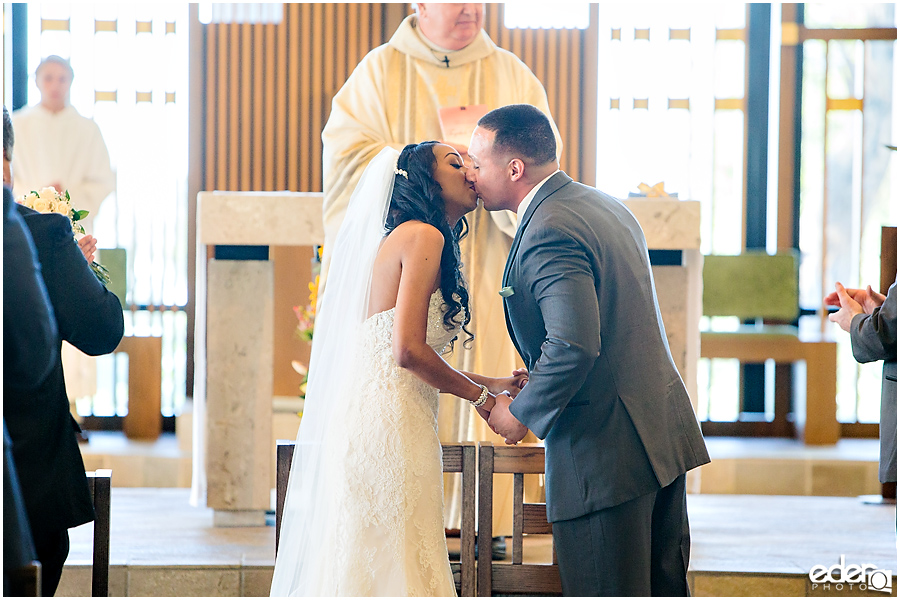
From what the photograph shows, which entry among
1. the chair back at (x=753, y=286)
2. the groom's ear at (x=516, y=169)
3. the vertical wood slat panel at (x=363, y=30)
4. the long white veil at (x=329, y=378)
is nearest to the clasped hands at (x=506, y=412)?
the long white veil at (x=329, y=378)

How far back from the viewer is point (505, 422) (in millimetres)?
2381

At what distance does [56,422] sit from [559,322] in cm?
118

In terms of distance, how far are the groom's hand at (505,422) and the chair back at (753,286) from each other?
4.40m

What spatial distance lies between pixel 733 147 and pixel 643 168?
0.69 metres

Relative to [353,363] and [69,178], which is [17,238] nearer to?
[353,363]

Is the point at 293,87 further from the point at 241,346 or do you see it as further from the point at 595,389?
the point at 595,389

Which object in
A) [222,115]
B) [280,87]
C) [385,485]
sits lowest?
[385,485]

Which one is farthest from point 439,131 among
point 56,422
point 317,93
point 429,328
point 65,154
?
point 65,154

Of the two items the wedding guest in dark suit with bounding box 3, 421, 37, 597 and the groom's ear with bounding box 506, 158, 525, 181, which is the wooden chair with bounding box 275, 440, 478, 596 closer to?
the wedding guest in dark suit with bounding box 3, 421, 37, 597

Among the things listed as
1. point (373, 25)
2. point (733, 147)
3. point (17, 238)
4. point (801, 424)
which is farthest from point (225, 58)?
point (17, 238)

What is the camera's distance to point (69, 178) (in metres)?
6.25

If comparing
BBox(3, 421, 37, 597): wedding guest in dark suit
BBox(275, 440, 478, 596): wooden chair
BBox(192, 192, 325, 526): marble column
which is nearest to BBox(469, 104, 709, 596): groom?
BBox(275, 440, 478, 596): wooden chair

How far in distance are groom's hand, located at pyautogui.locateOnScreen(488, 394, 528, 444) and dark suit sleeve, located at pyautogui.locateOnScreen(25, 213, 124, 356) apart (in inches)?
38.3

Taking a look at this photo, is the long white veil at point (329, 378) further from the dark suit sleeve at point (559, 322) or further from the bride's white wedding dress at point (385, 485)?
the dark suit sleeve at point (559, 322)
